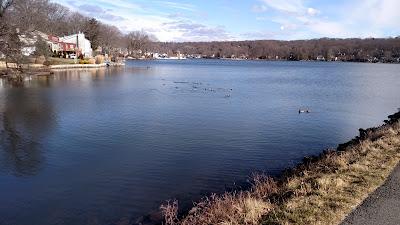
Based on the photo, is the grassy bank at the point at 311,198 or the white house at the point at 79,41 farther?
the white house at the point at 79,41

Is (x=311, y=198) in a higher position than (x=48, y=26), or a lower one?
lower

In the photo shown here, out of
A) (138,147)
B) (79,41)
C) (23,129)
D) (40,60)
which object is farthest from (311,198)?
(79,41)

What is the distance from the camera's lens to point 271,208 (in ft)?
28.3

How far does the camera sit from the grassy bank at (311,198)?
805 cm

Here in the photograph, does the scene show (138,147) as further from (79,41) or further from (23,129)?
(79,41)

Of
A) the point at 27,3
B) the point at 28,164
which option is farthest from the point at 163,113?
the point at 27,3

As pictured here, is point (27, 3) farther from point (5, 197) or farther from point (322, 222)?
point (322, 222)

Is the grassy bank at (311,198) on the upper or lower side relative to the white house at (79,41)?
lower

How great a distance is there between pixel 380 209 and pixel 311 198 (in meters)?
1.41

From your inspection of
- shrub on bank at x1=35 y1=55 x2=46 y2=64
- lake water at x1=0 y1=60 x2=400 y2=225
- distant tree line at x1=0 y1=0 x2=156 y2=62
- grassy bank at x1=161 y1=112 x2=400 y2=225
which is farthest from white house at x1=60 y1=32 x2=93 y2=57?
grassy bank at x1=161 y1=112 x2=400 y2=225

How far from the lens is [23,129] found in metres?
23.4

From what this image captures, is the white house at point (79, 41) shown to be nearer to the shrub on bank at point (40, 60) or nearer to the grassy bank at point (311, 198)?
the shrub on bank at point (40, 60)

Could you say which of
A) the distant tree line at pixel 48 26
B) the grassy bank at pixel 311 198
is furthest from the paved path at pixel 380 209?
the distant tree line at pixel 48 26

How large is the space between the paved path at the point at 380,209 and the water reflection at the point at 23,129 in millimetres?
12237
